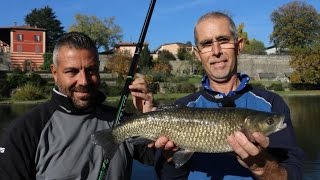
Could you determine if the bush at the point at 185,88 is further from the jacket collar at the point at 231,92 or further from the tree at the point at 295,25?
the jacket collar at the point at 231,92

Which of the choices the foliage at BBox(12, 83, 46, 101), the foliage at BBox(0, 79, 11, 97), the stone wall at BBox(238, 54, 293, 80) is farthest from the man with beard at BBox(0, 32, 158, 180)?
the stone wall at BBox(238, 54, 293, 80)

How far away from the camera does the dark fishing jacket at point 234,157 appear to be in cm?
384

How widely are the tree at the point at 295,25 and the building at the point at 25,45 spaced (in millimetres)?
47893

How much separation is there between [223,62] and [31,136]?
5.84 feet

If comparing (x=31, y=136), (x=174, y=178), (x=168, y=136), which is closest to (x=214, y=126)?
(x=168, y=136)

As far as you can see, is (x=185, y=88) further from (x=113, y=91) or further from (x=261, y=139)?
(x=261, y=139)

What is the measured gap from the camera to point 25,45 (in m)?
95.6

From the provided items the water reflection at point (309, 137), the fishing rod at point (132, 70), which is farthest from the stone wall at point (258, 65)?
the fishing rod at point (132, 70)

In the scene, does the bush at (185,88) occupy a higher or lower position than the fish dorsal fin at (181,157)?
lower

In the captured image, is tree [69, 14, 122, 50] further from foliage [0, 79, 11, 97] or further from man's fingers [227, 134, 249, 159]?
man's fingers [227, 134, 249, 159]

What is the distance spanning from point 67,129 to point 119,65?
240 ft

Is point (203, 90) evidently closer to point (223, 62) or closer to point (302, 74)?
point (223, 62)

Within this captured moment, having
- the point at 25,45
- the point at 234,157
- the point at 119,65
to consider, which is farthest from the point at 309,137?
the point at 25,45

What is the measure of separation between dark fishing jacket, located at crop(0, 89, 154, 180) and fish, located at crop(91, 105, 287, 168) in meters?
0.22
